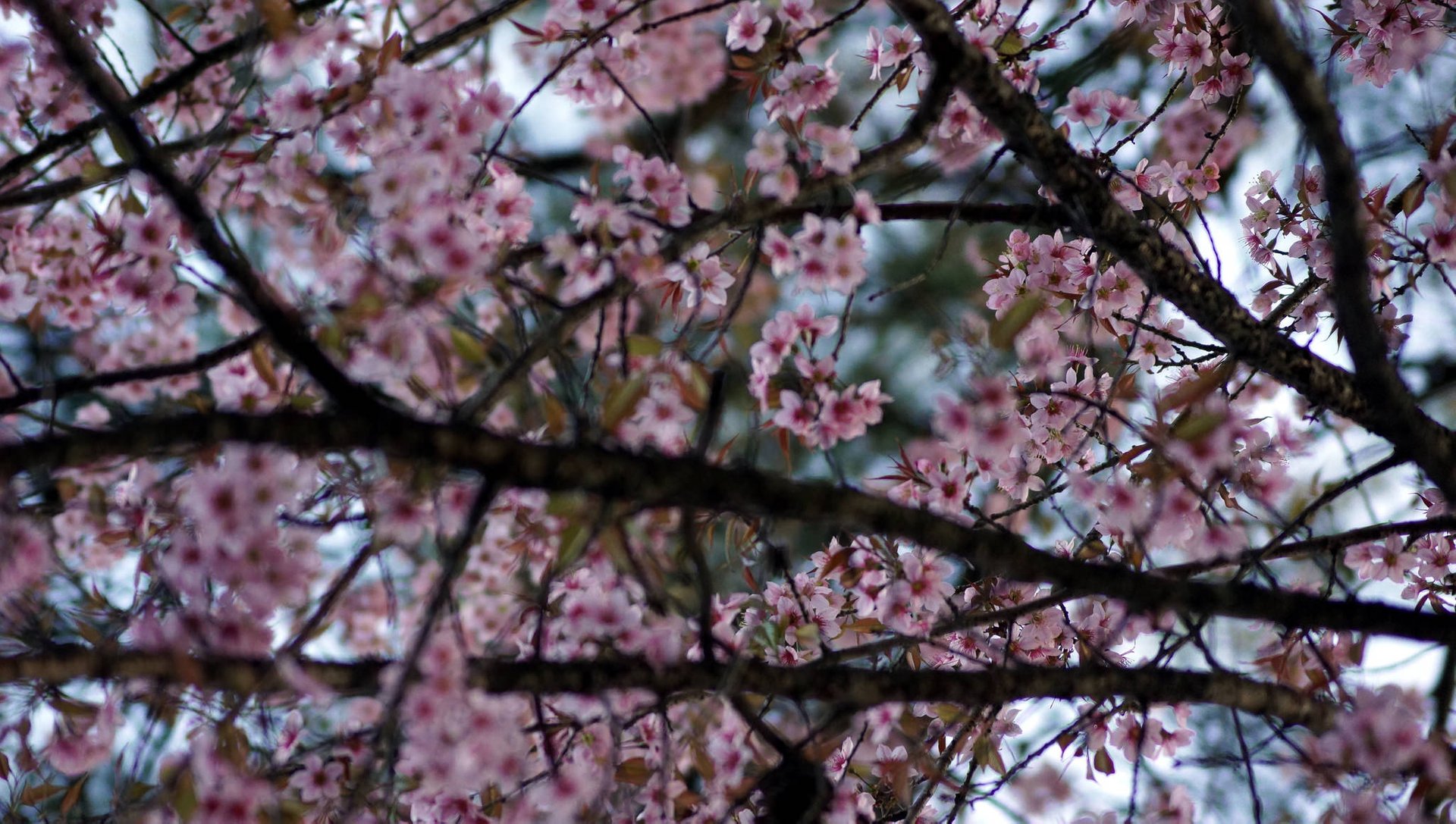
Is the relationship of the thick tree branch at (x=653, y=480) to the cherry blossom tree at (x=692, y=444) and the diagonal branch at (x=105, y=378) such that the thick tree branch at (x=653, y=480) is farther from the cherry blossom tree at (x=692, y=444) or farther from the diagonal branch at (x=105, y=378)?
the diagonal branch at (x=105, y=378)

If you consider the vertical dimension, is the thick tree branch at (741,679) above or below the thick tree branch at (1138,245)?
below

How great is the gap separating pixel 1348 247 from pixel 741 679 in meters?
0.97

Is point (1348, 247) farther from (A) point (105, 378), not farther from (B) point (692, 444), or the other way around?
(A) point (105, 378)

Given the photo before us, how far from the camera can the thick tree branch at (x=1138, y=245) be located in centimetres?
136

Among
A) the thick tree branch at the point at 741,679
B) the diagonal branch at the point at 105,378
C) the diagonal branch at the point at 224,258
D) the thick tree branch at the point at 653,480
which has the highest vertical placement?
the diagonal branch at the point at 105,378

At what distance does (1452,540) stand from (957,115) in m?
1.28

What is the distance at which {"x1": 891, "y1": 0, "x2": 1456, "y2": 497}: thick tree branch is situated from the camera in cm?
136

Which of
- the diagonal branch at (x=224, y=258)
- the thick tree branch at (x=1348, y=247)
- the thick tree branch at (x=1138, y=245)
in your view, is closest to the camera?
the diagonal branch at (x=224, y=258)

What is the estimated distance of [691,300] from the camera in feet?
5.78

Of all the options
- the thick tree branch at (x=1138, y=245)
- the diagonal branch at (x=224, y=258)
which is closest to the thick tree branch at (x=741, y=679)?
the diagonal branch at (x=224, y=258)

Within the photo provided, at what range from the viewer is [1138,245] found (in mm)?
1537

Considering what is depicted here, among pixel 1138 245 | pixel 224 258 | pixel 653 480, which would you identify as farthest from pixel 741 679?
pixel 1138 245

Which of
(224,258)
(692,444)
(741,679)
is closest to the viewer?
(224,258)

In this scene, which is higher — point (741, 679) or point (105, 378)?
point (105, 378)
